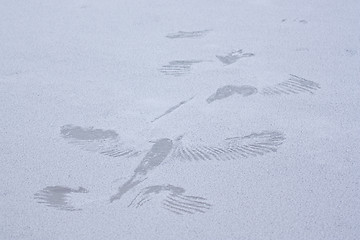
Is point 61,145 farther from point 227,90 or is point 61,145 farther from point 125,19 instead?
point 125,19

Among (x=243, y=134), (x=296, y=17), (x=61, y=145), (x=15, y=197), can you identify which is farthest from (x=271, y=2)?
(x=15, y=197)

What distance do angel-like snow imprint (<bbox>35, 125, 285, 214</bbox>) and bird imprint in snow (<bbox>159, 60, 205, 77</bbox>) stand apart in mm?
311

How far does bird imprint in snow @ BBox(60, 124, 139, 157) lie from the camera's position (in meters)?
1.00

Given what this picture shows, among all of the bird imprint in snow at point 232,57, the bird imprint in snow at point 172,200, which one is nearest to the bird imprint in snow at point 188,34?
the bird imprint in snow at point 232,57

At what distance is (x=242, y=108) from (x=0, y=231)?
0.63 meters

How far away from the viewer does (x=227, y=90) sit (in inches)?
47.4

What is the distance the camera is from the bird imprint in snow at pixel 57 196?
0.86m

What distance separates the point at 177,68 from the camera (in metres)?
1.32

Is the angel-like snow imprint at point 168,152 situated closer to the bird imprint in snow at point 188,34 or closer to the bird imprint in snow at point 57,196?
the bird imprint in snow at point 57,196

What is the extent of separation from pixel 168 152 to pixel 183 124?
0.38ft

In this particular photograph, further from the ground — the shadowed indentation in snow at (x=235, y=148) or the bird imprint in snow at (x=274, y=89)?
the bird imprint in snow at (x=274, y=89)

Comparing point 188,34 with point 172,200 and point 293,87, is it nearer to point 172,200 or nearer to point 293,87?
point 293,87

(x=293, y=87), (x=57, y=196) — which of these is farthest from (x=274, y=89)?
(x=57, y=196)

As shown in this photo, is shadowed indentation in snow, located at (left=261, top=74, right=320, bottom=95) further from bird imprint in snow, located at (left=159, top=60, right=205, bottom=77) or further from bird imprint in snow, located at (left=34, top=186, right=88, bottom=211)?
bird imprint in snow, located at (left=34, top=186, right=88, bottom=211)
